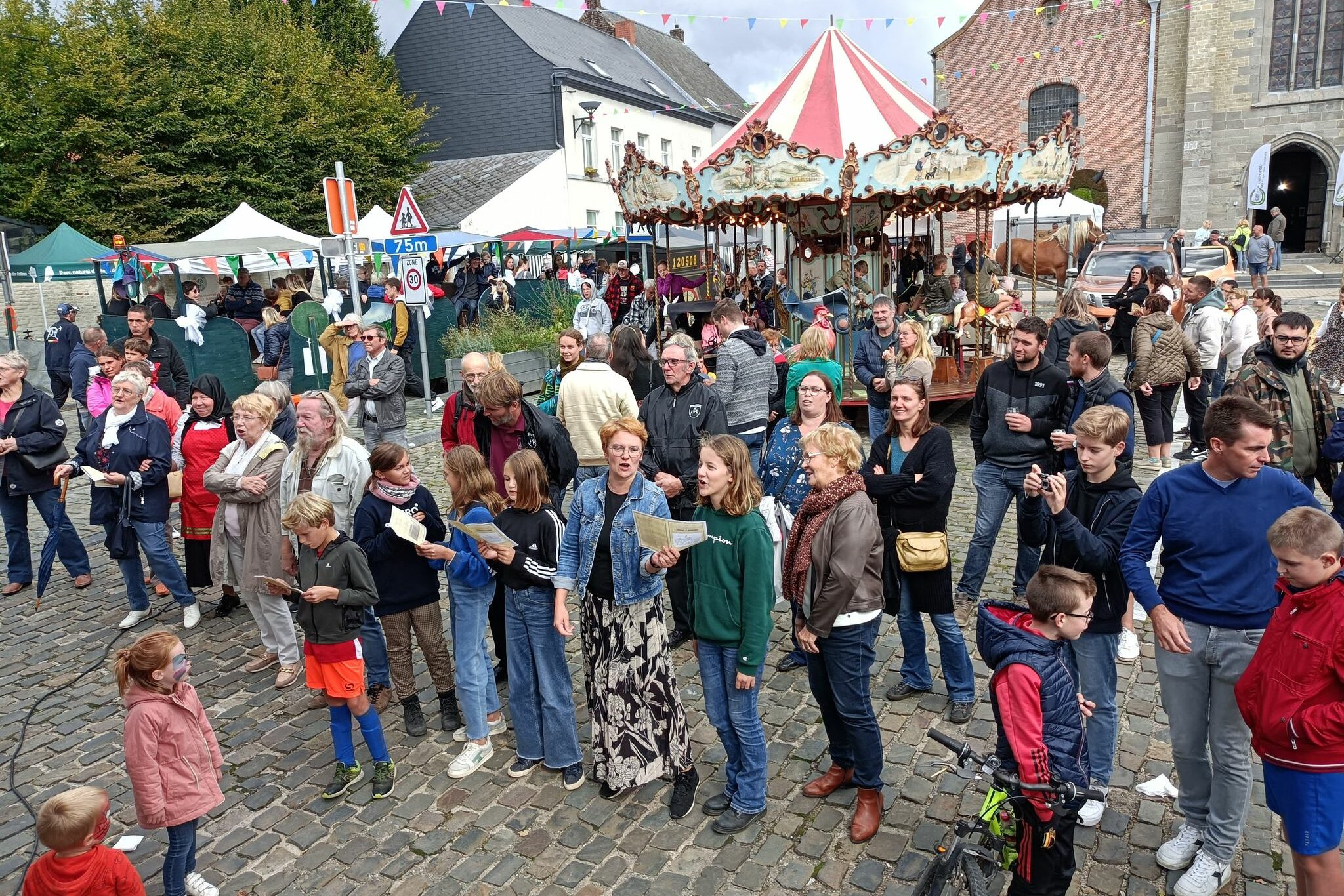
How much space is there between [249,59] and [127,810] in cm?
2572

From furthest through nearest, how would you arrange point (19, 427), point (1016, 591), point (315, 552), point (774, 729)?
1. point (19, 427)
2. point (1016, 591)
3. point (774, 729)
4. point (315, 552)

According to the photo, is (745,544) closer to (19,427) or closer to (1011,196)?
(19,427)

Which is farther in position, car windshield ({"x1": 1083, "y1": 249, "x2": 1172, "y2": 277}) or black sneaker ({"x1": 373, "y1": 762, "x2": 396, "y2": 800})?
car windshield ({"x1": 1083, "y1": 249, "x2": 1172, "y2": 277})

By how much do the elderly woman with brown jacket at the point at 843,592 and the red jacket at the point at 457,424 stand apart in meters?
2.73

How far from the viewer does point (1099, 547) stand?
3.65 metres

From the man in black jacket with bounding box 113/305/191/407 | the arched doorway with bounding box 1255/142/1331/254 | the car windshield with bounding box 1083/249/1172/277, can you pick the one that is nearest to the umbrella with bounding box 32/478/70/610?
the man in black jacket with bounding box 113/305/191/407

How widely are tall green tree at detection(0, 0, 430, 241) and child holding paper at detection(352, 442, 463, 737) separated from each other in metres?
21.6

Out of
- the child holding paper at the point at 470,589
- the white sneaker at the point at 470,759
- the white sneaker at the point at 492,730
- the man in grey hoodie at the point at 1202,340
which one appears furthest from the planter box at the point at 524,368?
the white sneaker at the point at 470,759

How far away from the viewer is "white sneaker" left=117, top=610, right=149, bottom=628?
6594 millimetres

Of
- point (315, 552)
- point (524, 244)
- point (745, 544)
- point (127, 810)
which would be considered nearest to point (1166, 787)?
point (745, 544)

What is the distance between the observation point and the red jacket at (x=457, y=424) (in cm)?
591

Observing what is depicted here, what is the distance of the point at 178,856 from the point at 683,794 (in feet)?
6.87

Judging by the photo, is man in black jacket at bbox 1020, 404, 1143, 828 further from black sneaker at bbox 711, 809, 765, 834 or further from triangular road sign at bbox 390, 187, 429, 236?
triangular road sign at bbox 390, 187, 429, 236

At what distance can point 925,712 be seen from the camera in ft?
15.9
